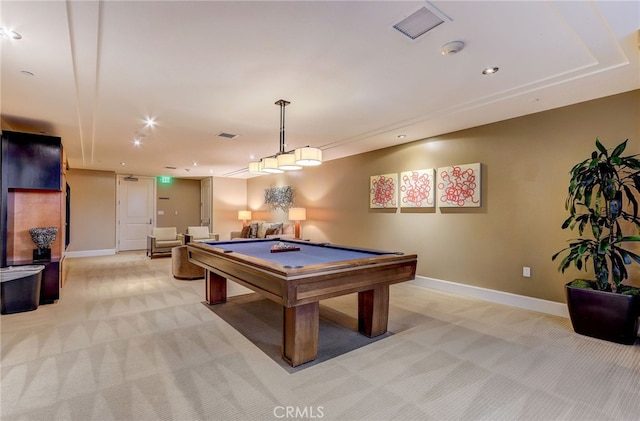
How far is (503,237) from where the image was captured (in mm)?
4086

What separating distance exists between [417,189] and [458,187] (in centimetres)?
70

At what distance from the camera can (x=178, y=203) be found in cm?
1087

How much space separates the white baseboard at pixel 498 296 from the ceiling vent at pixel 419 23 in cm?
351

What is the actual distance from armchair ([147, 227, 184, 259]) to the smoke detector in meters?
7.18

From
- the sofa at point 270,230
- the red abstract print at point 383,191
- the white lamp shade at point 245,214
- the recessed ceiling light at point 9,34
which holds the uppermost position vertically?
the recessed ceiling light at point 9,34

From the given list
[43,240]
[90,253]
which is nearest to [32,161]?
[43,240]

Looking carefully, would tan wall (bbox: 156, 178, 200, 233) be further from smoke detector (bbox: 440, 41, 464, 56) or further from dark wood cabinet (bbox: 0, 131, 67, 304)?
smoke detector (bbox: 440, 41, 464, 56)

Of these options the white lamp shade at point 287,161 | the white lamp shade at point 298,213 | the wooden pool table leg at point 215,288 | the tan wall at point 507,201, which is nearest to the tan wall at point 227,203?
the white lamp shade at point 298,213

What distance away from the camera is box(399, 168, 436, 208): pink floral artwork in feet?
16.1

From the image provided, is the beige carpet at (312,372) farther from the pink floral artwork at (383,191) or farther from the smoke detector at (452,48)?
the smoke detector at (452,48)

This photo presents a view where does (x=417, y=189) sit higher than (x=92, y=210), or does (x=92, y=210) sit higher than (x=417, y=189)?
(x=417, y=189)

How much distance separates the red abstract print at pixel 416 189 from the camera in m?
4.93

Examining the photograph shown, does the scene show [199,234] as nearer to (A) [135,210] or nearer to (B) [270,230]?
(B) [270,230]

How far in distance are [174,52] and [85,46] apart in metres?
0.65
